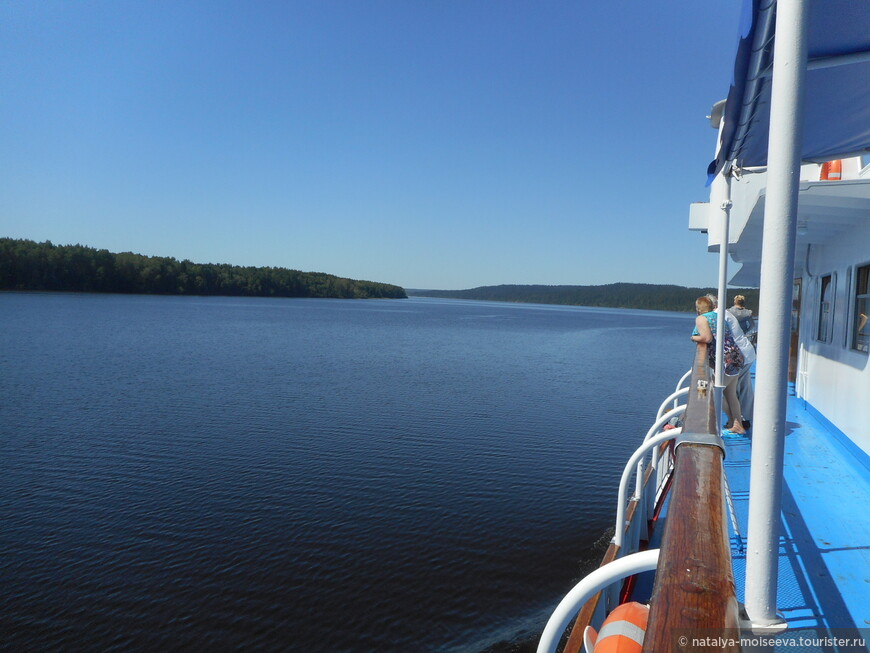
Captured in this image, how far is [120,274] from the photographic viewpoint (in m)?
107

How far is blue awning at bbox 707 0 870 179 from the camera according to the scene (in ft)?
6.04

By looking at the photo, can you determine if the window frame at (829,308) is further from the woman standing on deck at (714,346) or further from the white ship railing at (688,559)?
the white ship railing at (688,559)

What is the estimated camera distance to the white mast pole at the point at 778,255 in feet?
4.20

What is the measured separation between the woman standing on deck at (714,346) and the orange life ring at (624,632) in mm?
4531

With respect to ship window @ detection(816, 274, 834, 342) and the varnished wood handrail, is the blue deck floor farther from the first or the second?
the varnished wood handrail

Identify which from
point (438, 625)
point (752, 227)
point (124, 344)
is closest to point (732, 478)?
point (752, 227)

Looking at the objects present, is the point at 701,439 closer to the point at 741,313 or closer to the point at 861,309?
the point at 861,309

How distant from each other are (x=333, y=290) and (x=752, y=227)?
6507 inches

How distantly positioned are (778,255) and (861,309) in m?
5.54

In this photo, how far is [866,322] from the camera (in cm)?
559

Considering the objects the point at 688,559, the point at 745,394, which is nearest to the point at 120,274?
the point at 745,394

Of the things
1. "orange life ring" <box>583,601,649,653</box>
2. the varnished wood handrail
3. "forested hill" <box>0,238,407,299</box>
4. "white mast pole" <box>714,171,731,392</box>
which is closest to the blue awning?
"white mast pole" <box>714,171,731,392</box>

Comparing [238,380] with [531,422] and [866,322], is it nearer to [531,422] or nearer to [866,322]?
[531,422]

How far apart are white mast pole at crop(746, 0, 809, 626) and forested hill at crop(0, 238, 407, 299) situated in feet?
371
